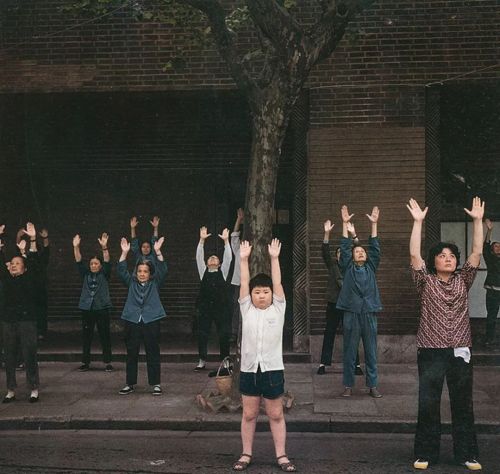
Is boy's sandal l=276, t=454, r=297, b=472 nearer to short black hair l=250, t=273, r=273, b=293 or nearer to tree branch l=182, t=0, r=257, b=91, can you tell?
short black hair l=250, t=273, r=273, b=293

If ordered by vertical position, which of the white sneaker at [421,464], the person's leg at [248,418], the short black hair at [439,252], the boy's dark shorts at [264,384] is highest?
the short black hair at [439,252]

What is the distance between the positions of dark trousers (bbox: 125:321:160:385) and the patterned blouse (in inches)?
153

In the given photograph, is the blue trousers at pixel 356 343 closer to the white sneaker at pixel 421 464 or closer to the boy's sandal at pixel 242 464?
the white sneaker at pixel 421 464

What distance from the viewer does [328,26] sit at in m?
8.43

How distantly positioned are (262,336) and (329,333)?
14.7 feet

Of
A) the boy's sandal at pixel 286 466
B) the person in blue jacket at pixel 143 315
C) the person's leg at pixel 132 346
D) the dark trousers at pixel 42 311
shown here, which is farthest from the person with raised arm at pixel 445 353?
the dark trousers at pixel 42 311

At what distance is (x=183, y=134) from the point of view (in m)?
13.7

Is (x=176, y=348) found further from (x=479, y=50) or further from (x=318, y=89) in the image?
(x=479, y=50)

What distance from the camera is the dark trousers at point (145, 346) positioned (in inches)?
371

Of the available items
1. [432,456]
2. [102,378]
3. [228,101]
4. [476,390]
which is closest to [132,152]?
[228,101]

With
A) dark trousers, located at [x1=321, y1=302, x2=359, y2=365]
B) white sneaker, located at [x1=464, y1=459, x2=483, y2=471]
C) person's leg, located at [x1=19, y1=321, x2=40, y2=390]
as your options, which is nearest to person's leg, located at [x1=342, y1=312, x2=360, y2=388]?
dark trousers, located at [x1=321, y1=302, x2=359, y2=365]

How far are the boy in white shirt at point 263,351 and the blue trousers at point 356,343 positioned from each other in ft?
9.49

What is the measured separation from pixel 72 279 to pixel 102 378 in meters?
3.66

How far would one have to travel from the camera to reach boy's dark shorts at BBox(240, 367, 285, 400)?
641 cm
